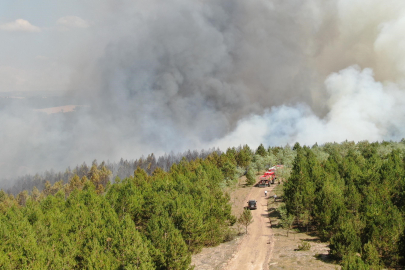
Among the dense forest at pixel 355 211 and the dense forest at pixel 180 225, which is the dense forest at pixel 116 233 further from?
the dense forest at pixel 355 211

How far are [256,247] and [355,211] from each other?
15286mm

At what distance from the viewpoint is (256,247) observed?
138ft

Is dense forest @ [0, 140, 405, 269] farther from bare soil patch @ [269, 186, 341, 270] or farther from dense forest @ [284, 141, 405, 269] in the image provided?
bare soil patch @ [269, 186, 341, 270]

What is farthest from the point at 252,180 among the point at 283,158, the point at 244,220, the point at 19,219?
the point at 19,219

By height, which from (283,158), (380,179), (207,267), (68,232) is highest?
(283,158)

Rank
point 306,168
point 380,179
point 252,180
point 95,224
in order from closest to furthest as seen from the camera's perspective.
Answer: point 95,224
point 380,179
point 306,168
point 252,180

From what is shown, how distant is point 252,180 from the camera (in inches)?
3543

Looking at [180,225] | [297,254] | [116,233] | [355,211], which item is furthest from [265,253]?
[116,233]

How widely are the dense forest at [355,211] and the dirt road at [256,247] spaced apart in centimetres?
613

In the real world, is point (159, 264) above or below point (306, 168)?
below

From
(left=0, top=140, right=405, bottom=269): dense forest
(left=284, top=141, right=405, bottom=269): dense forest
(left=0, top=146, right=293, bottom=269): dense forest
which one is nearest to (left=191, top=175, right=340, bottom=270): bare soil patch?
(left=0, top=140, right=405, bottom=269): dense forest

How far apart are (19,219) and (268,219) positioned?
42181mm

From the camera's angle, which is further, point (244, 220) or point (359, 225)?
point (244, 220)

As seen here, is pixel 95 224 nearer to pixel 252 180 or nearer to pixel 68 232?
pixel 68 232
